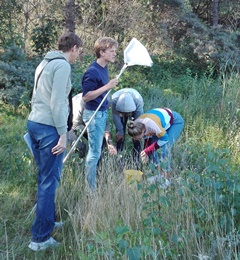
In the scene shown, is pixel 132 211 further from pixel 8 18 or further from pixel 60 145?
pixel 8 18

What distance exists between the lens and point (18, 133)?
5.83 metres

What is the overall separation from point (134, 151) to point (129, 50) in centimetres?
128

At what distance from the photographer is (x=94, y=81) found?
405 cm

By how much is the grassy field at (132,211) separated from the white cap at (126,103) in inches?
21.6

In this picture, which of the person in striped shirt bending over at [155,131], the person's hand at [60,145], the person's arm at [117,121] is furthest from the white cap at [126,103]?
the person's hand at [60,145]

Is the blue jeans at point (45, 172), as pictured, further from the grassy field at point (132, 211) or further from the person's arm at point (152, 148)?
the person's arm at point (152, 148)

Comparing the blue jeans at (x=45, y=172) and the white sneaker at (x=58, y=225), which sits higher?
the blue jeans at (x=45, y=172)

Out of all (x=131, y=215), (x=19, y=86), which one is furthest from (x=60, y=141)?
(x=19, y=86)

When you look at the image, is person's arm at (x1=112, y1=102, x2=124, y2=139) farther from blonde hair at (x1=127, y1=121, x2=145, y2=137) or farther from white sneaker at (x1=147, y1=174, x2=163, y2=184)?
white sneaker at (x1=147, y1=174, x2=163, y2=184)

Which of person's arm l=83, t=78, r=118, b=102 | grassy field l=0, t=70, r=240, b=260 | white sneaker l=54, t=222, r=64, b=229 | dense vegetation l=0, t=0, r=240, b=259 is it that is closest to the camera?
grassy field l=0, t=70, r=240, b=260

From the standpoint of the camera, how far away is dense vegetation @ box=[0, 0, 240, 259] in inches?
107

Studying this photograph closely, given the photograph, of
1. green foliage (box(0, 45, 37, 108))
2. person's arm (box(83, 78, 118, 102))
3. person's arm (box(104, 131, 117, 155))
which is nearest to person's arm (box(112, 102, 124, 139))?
person's arm (box(104, 131, 117, 155))

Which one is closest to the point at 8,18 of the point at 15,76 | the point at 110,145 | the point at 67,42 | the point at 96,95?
the point at 15,76

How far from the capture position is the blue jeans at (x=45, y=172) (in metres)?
3.12
